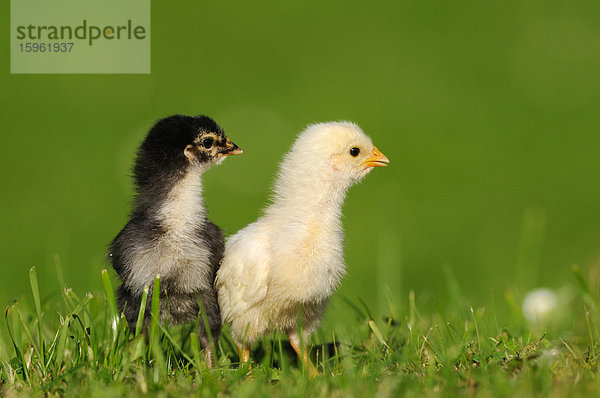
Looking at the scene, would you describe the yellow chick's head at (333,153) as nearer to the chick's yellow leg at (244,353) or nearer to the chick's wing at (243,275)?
the chick's wing at (243,275)

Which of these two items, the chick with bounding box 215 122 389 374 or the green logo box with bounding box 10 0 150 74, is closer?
the chick with bounding box 215 122 389 374

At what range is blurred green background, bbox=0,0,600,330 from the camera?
389 inches

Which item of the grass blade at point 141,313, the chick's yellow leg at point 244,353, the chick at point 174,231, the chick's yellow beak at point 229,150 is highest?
the chick's yellow beak at point 229,150

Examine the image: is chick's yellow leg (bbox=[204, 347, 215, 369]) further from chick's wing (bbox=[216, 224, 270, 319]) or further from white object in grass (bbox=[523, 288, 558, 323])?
white object in grass (bbox=[523, 288, 558, 323])

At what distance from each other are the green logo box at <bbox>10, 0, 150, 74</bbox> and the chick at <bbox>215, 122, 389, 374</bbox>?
15.9 ft

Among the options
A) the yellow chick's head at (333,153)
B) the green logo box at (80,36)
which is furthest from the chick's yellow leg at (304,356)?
the green logo box at (80,36)

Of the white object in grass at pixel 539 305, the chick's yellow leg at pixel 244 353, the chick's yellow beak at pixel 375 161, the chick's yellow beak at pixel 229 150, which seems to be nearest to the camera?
the chick's yellow leg at pixel 244 353

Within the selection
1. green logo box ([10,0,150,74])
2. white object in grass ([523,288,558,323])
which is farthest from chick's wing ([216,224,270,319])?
green logo box ([10,0,150,74])

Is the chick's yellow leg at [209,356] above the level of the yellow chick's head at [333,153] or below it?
below

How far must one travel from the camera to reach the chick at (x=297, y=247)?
15.1 ft

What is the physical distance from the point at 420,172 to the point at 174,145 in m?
7.24

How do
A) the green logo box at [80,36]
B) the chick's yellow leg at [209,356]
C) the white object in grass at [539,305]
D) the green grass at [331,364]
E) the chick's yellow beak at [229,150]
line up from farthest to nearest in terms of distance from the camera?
the green logo box at [80,36] → the white object in grass at [539,305] → the chick's yellow beak at [229,150] → the chick's yellow leg at [209,356] → the green grass at [331,364]

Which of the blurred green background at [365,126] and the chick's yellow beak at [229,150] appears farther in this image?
the blurred green background at [365,126]

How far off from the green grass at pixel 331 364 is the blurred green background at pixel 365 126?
326 centimetres
